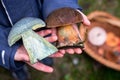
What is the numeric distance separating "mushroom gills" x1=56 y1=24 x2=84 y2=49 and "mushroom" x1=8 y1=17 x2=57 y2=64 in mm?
68

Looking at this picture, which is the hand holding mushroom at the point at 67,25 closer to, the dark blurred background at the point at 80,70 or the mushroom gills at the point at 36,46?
the mushroom gills at the point at 36,46

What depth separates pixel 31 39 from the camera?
44.4 inches

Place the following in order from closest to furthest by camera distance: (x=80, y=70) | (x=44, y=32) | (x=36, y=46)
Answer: (x=36, y=46), (x=44, y=32), (x=80, y=70)

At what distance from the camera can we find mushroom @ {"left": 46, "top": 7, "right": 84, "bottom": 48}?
1152mm

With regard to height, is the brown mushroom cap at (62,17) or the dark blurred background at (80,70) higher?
the brown mushroom cap at (62,17)

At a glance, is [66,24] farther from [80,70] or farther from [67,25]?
[80,70]

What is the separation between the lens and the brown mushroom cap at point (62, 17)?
1.15 m

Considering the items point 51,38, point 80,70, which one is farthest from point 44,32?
point 80,70

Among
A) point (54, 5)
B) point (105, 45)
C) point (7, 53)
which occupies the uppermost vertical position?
point (54, 5)

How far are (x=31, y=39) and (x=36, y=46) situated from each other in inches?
1.4

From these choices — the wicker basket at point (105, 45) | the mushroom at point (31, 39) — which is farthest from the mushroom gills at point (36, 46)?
the wicker basket at point (105, 45)

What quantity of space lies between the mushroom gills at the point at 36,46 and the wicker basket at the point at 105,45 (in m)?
0.89

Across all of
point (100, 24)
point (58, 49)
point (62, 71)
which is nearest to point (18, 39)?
point (58, 49)

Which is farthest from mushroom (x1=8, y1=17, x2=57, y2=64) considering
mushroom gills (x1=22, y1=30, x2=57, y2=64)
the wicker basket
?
the wicker basket
